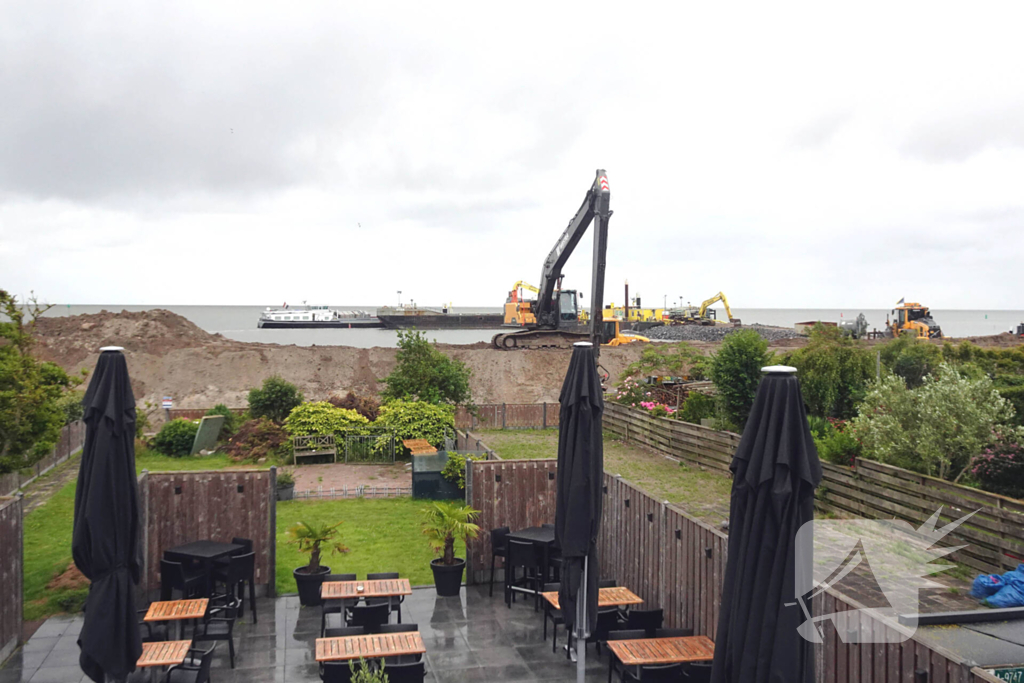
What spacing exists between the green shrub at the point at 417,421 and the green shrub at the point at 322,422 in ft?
2.02

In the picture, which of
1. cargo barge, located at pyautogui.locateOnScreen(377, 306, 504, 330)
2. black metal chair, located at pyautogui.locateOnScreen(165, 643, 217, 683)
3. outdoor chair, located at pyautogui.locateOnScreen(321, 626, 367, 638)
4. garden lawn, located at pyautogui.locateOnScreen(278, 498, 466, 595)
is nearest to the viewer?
black metal chair, located at pyautogui.locateOnScreen(165, 643, 217, 683)

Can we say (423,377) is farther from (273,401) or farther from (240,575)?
(240,575)

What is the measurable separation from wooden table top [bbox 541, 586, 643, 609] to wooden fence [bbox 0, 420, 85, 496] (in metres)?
11.8

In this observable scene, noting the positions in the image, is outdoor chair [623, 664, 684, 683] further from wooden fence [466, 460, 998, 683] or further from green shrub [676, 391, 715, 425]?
green shrub [676, 391, 715, 425]

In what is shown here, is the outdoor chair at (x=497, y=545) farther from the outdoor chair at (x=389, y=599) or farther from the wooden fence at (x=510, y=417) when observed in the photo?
the wooden fence at (x=510, y=417)

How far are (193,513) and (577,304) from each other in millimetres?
28701

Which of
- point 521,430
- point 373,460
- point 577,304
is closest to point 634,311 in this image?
point 577,304

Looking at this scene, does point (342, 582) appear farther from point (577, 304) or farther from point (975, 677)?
point (577, 304)

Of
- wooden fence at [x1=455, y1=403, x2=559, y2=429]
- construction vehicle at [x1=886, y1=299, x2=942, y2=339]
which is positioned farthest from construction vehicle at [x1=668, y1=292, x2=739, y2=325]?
wooden fence at [x1=455, y1=403, x2=559, y2=429]

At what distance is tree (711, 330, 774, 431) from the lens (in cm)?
2020

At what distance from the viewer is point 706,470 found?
18172 millimetres

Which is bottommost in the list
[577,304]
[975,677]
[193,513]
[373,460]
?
[373,460]

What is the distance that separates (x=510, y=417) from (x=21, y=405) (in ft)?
53.3

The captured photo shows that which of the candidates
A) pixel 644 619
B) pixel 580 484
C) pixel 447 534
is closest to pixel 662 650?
pixel 644 619
